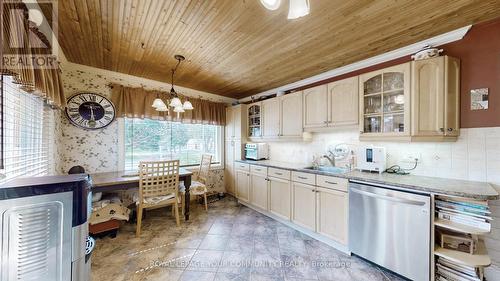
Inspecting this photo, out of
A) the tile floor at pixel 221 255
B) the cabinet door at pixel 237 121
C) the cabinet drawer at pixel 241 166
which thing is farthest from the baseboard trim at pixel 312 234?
the cabinet door at pixel 237 121

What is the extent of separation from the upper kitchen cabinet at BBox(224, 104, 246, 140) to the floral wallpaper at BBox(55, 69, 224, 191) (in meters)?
2.00

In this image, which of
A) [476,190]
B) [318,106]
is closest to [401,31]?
[318,106]

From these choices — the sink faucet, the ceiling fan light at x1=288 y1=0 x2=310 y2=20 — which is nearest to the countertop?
the sink faucet

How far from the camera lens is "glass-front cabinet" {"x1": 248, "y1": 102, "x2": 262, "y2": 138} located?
386 cm

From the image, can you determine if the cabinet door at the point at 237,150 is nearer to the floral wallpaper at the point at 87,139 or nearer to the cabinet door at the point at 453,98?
the floral wallpaper at the point at 87,139

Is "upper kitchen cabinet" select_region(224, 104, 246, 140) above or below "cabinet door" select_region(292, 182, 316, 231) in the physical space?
above

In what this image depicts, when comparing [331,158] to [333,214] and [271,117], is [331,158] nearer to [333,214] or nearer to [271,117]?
[333,214]

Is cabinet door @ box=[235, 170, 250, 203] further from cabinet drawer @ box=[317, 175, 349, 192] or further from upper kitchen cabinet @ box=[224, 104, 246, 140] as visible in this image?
cabinet drawer @ box=[317, 175, 349, 192]

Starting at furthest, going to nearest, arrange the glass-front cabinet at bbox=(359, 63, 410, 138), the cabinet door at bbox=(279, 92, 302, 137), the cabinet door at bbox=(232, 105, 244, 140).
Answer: the cabinet door at bbox=(232, 105, 244, 140)
the cabinet door at bbox=(279, 92, 302, 137)
the glass-front cabinet at bbox=(359, 63, 410, 138)

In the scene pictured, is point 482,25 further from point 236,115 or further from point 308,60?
point 236,115

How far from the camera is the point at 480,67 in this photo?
180 cm

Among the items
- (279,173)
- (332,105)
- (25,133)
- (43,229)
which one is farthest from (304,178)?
(25,133)

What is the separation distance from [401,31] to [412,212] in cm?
177

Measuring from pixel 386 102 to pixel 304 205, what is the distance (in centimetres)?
166
